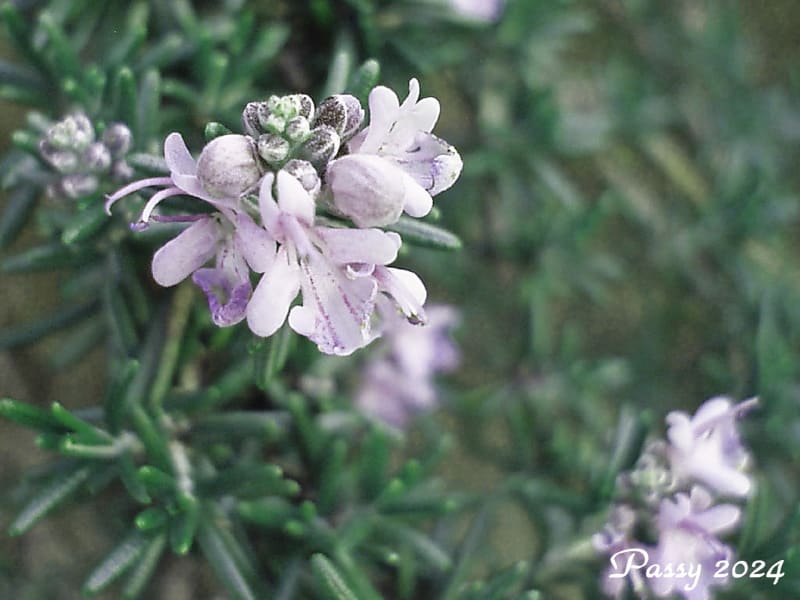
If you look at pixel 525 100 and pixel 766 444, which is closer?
pixel 766 444

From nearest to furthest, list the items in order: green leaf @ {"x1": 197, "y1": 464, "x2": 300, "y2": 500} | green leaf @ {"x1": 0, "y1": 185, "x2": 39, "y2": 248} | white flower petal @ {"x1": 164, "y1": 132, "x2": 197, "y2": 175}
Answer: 1. white flower petal @ {"x1": 164, "y1": 132, "x2": 197, "y2": 175}
2. green leaf @ {"x1": 197, "y1": 464, "x2": 300, "y2": 500}
3. green leaf @ {"x1": 0, "y1": 185, "x2": 39, "y2": 248}

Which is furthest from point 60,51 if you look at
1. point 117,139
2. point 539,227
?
point 539,227

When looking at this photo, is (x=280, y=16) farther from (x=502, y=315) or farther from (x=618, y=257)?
(x=618, y=257)

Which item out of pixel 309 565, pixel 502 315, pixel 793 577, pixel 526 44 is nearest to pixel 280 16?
pixel 526 44

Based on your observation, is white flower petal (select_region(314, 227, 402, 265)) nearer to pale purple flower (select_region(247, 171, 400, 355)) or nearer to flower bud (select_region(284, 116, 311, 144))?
pale purple flower (select_region(247, 171, 400, 355))

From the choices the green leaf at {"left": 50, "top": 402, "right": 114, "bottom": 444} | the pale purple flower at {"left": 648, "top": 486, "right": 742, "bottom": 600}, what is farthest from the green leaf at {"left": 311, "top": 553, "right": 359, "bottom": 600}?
the pale purple flower at {"left": 648, "top": 486, "right": 742, "bottom": 600}

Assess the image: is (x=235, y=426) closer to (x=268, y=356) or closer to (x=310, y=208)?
(x=268, y=356)


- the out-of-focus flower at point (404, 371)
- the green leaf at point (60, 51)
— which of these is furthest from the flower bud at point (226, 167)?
the out-of-focus flower at point (404, 371)
